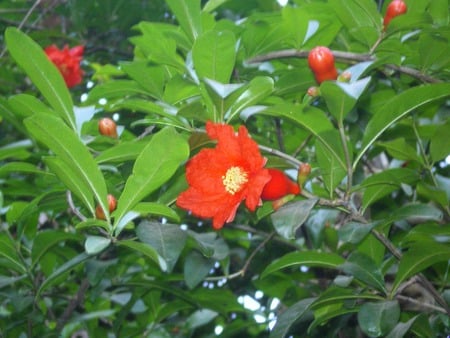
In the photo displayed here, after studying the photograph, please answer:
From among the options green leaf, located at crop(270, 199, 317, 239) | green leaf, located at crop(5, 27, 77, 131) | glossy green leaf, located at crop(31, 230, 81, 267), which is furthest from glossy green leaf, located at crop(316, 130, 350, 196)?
glossy green leaf, located at crop(31, 230, 81, 267)

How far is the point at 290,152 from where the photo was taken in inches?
71.2

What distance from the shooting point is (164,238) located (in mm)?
1170

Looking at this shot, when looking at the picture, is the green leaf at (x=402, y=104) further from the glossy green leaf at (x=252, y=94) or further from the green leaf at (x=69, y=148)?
the green leaf at (x=69, y=148)

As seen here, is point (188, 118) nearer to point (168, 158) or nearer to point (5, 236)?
point (168, 158)

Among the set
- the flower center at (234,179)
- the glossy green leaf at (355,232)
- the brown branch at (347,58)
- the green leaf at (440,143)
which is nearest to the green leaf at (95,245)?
the flower center at (234,179)

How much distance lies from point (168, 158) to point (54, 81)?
30 cm

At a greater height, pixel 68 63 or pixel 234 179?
pixel 234 179

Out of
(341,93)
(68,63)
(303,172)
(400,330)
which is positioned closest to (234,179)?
(303,172)

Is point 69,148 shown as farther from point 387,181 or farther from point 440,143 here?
point 440,143

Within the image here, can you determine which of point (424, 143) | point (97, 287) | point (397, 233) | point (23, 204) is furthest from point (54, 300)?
point (424, 143)

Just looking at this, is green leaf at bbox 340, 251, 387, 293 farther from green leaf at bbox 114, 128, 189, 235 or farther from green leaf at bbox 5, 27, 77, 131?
green leaf at bbox 5, 27, 77, 131

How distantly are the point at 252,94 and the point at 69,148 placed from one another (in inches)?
12.2

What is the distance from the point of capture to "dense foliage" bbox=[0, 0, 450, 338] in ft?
3.69

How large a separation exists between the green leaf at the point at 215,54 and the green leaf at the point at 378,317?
0.51 meters
